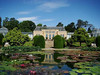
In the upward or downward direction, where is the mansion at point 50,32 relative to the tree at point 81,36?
upward

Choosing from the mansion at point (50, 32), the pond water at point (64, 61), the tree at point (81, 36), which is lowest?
the pond water at point (64, 61)

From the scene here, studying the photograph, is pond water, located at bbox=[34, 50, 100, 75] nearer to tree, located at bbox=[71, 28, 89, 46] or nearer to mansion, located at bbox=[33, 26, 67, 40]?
tree, located at bbox=[71, 28, 89, 46]

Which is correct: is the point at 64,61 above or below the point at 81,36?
below

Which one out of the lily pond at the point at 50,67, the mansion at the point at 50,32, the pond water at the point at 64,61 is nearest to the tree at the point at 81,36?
the pond water at the point at 64,61

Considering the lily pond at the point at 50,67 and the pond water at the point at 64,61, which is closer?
the lily pond at the point at 50,67

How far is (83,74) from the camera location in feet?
19.2

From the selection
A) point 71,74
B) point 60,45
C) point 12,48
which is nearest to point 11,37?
point 12,48

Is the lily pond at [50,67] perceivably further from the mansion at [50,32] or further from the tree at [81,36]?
the mansion at [50,32]

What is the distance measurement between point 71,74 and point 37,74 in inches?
68.5

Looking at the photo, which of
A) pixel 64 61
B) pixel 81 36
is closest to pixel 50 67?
pixel 64 61

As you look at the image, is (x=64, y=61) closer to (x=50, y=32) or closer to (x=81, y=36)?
(x=81, y=36)

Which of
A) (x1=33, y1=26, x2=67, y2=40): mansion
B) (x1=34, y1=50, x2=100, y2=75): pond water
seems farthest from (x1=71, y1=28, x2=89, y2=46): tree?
(x1=33, y1=26, x2=67, y2=40): mansion

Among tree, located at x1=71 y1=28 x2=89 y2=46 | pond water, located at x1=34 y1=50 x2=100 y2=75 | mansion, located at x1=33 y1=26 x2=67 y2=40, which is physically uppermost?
mansion, located at x1=33 y1=26 x2=67 y2=40

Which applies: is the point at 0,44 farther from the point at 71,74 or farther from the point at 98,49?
the point at 71,74
